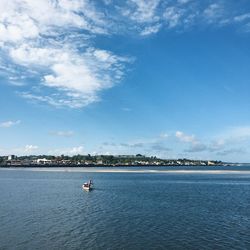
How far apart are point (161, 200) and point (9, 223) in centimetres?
3603

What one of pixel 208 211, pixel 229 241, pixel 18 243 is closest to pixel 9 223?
pixel 18 243

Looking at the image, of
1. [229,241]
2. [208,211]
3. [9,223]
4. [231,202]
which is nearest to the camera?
[229,241]

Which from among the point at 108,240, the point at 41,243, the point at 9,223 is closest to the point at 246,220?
the point at 108,240

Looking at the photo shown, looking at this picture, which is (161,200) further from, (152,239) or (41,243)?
(41,243)

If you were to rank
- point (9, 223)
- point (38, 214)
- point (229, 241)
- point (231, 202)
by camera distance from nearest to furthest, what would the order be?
1. point (229, 241)
2. point (9, 223)
3. point (38, 214)
4. point (231, 202)

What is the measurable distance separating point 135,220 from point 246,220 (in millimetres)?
16258

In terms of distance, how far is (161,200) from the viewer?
76.7 meters

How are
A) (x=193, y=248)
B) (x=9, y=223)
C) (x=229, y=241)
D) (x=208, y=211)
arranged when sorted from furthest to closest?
1. (x=208, y=211)
2. (x=9, y=223)
3. (x=229, y=241)
4. (x=193, y=248)

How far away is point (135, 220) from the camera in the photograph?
52.6 m

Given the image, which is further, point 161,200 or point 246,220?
point 161,200

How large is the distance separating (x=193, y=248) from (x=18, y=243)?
18421 millimetres

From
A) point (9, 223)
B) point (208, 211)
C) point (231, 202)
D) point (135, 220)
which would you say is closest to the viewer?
point (9, 223)

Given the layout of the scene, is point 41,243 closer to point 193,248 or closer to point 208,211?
point 193,248

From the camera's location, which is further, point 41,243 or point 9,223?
point 9,223
